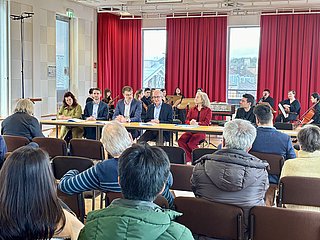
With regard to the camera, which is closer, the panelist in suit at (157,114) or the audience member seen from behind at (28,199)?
the audience member seen from behind at (28,199)

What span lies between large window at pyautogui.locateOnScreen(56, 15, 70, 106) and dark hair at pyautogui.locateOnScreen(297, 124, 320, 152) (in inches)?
341

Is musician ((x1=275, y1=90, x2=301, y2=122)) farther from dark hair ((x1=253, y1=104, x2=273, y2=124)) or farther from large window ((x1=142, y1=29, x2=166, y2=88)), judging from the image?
dark hair ((x1=253, y1=104, x2=273, y2=124))

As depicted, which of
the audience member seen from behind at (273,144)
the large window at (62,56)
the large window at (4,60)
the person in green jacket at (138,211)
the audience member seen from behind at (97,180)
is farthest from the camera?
the large window at (62,56)

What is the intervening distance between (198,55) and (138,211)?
Result: 11.8m

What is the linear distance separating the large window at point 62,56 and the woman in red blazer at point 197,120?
5.39m

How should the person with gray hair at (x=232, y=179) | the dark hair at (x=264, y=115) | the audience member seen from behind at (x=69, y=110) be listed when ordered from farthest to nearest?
the audience member seen from behind at (x=69, y=110) < the dark hair at (x=264, y=115) < the person with gray hair at (x=232, y=179)

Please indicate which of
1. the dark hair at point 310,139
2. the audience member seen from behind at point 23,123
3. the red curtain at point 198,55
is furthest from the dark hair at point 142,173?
the red curtain at point 198,55

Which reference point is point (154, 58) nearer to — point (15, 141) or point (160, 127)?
point (160, 127)

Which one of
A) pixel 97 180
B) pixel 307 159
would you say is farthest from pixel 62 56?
pixel 307 159

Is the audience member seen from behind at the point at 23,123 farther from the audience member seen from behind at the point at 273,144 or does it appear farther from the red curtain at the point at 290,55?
the red curtain at the point at 290,55

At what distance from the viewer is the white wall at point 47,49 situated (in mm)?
9258

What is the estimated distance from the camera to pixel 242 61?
507 inches

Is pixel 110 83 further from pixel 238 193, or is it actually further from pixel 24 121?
pixel 238 193

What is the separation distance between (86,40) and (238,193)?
10.2 m
